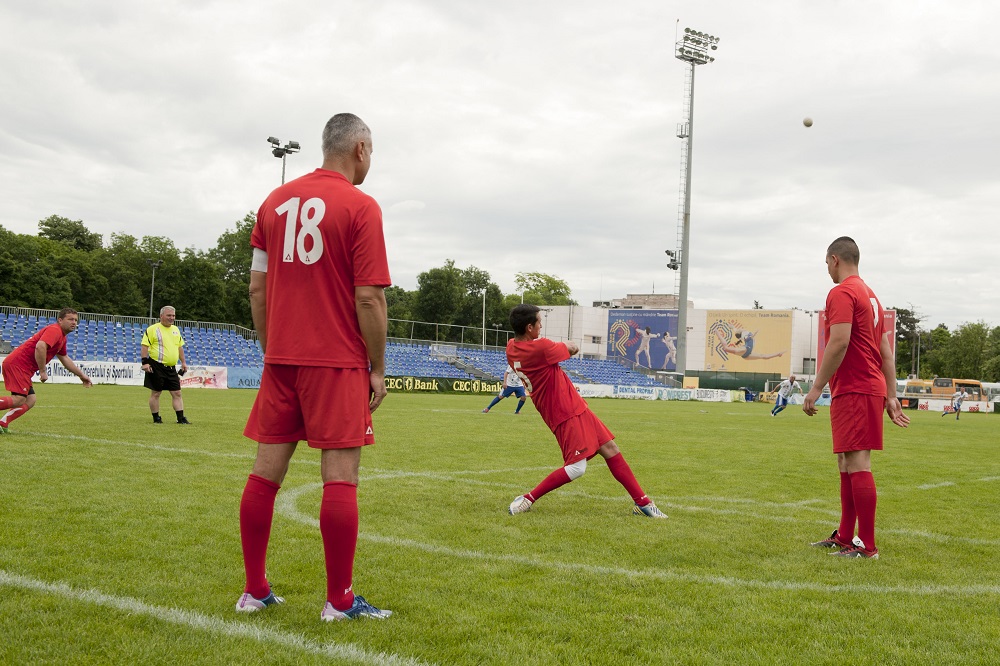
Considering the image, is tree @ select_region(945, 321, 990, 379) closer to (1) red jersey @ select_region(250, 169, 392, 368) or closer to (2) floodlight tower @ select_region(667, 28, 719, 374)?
(2) floodlight tower @ select_region(667, 28, 719, 374)

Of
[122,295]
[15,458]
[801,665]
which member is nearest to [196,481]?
[15,458]

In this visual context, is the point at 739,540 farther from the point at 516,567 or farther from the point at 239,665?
the point at 239,665

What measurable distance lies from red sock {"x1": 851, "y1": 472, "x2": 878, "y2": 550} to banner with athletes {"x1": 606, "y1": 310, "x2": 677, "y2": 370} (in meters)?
77.3

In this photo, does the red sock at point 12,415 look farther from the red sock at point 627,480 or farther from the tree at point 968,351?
the tree at point 968,351

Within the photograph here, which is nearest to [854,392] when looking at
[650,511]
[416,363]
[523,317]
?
[650,511]

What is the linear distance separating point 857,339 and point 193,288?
257 ft

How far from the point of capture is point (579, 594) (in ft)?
13.9

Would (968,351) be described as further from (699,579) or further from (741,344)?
(699,579)

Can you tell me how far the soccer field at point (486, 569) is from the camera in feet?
11.1

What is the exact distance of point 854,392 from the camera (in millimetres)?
5793

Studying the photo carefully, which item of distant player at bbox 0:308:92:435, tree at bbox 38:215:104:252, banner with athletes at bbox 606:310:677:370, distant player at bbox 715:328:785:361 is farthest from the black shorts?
tree at bbox 38:215:104:252

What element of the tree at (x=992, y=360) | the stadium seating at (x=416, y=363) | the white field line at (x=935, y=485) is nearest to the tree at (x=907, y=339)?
the tree at (x=992, y=360)

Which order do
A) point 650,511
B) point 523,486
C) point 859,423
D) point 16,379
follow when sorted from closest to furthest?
point 859,423
point 650,511
point 523,486
point 16,379

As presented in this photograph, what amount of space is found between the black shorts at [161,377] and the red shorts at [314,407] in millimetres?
11091
